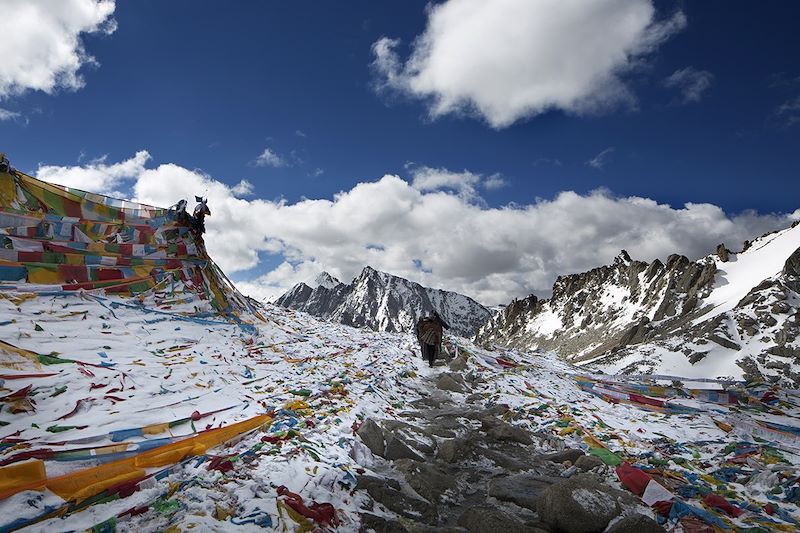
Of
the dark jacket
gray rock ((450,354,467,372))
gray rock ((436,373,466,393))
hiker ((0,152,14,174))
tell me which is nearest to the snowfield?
gray rock ((450,354,467,372))

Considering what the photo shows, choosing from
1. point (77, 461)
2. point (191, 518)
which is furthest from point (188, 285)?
point (191, 518)

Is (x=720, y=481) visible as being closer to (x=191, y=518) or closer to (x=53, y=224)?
(x=191, y=518)

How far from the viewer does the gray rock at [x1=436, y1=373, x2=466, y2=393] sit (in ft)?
46.8

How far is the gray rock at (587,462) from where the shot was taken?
7230 mm

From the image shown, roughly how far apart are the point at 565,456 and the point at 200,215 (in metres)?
18.7

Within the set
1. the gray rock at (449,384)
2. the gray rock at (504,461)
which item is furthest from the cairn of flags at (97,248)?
the gray rock at (504,461)

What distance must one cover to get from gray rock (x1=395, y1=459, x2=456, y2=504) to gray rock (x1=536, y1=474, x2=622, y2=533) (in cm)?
145

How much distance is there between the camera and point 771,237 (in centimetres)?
10150

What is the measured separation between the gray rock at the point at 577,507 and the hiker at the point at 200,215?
19.0 m

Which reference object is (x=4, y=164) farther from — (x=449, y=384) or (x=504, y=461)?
(x=504, y=461)

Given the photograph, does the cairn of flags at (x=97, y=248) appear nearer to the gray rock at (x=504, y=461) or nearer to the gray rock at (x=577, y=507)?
the gray rock at (x=504, y=461)

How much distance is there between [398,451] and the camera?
7.32 m

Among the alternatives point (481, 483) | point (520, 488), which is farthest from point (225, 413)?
point (520, 488)

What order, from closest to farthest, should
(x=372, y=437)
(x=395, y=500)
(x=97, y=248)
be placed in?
(x=395, y=500), (x=372, y=437), (x=97, y=248)
